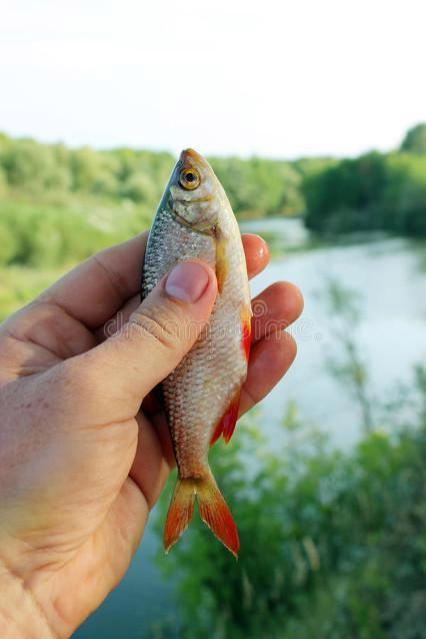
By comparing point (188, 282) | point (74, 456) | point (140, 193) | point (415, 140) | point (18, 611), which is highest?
point (188, 282)

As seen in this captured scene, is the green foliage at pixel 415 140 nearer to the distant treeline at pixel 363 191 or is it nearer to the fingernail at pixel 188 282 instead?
the distant treeline at pixel 363 191

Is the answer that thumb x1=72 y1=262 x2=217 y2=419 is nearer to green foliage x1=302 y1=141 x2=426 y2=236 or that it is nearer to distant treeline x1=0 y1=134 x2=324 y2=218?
distant treeline x1=0 y1=134 x2=324 y2=218

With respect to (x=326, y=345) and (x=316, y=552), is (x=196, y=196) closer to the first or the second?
(x=316, y=552)

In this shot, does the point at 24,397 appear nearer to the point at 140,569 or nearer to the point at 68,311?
the point at 68,311

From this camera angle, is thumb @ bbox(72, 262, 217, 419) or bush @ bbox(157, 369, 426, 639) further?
bush @ bbox(157, 369, 426, 639)

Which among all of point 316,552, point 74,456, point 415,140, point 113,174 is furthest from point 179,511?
point 415,140

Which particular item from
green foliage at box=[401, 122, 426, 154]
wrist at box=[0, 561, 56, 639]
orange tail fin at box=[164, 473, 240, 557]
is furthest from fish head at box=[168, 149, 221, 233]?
green foliage at box=[401, 122, 426, 154]
